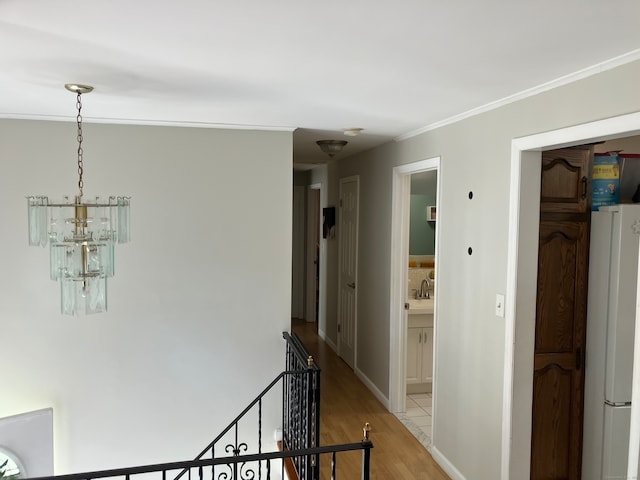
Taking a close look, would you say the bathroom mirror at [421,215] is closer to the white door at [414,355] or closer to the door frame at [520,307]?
the white door at [414,355]

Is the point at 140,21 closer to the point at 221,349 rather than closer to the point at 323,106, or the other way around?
the point at 323,106

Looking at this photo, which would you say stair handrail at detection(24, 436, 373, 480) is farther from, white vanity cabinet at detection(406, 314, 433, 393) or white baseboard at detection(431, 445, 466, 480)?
white vanity cabinet at detection(406, 314, 433, 393)

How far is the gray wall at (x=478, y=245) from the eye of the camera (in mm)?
2410

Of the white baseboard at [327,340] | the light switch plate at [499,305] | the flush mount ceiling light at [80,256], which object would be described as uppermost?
the flush mount ceiling light at [80,256]

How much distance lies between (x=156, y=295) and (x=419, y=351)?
2643 millimetres

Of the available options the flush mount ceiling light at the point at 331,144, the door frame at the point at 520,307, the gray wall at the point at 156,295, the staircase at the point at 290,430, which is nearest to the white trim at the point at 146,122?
the gray wall at the point at 156,295

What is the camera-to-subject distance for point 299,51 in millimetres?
2010

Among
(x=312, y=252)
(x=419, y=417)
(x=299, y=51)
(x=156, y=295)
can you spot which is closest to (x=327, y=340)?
(x=312, y=252)

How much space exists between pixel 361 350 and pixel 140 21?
4293mm

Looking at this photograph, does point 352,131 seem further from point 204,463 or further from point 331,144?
point 204,463

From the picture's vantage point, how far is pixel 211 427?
3.88 m

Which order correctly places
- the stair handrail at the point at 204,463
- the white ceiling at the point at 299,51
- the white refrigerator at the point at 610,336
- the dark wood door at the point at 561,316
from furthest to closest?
the dark wood door at the point at 561,316 < the white refrigerator at the point at 610,336 < the stair handrail at the point at 204,463 < the white ceiling at the point at 299,51

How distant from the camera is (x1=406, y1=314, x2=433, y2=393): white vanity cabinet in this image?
5.00m

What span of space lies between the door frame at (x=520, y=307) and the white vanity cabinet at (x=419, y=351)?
6.94 feet
